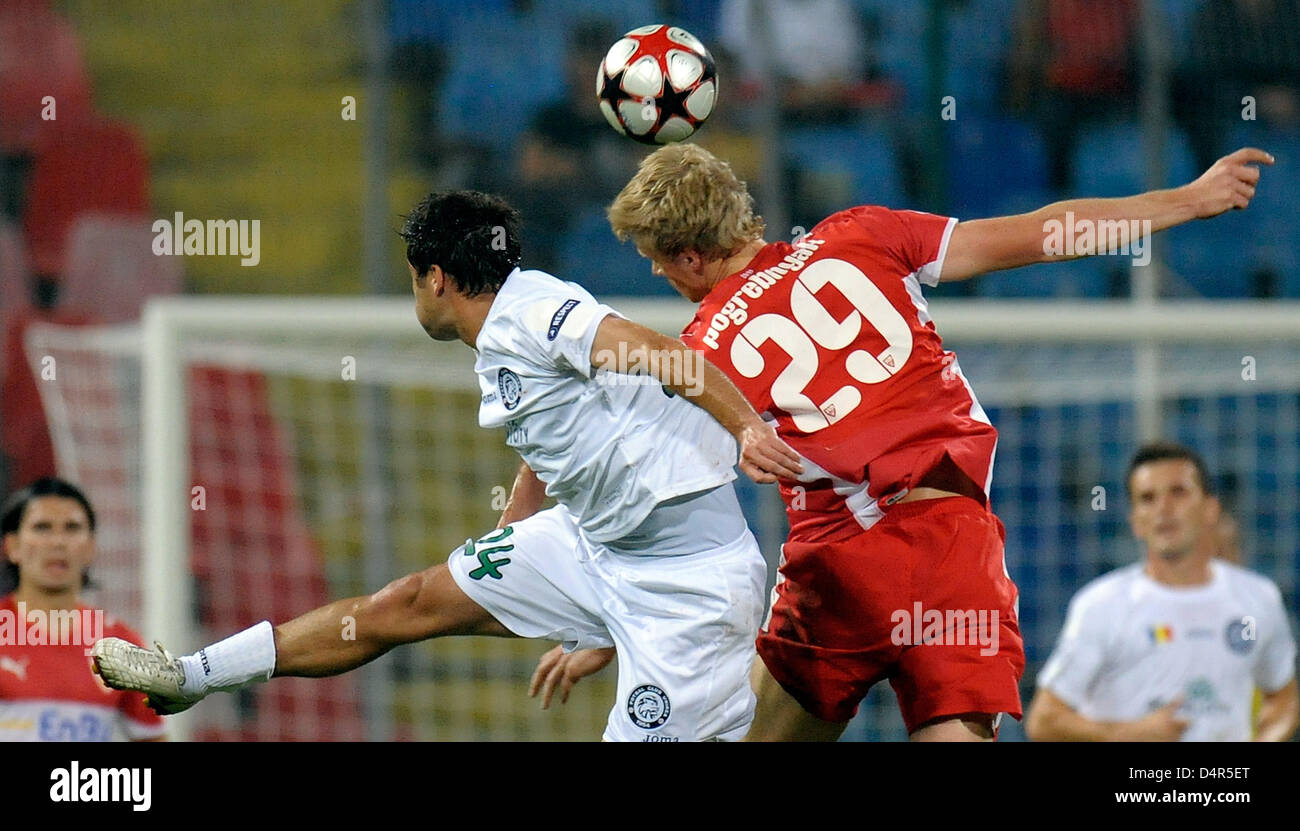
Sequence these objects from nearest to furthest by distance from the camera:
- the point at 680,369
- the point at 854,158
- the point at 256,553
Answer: the point at 680,369
the point at 256,553
the point at 854,158

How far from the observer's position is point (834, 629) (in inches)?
172

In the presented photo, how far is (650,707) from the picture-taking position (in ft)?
13.7

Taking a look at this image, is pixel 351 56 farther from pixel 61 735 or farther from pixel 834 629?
pixel 834 629

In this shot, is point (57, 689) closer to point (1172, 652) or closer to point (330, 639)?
point (330, 639)

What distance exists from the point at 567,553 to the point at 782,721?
31.4 inches

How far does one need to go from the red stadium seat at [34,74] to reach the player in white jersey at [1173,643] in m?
5.58

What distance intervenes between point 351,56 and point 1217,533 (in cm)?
444

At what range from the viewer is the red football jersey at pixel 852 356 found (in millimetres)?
4195

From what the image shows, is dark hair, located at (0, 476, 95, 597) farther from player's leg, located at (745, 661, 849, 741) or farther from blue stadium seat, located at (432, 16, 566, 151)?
blue stadium seat, located at (432, 16, 566, 151)

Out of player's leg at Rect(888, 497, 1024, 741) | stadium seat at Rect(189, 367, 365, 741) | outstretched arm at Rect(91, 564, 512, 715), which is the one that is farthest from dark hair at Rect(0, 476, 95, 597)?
player's leg at Rect(888, 497, 1024, 741)

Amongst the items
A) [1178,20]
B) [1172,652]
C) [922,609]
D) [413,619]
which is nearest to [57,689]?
[413,619]

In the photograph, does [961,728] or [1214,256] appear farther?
[1214,256]

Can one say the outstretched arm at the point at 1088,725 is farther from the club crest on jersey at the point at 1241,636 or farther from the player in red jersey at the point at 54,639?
the player in red jersey at the point at 54,639

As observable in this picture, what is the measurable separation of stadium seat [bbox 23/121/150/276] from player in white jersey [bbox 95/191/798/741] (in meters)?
4.95
